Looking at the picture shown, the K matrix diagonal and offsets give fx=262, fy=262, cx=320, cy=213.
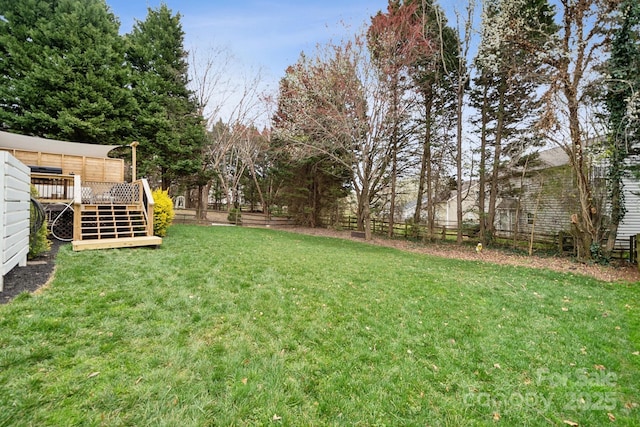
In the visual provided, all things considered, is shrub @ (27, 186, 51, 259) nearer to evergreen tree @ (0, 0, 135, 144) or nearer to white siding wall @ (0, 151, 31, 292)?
white siding wall @ (0, 151, 31, 292)

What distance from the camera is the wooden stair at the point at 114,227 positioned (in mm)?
6377

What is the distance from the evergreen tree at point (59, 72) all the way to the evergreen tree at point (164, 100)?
1.23 m

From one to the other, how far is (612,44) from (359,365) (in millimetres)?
11657

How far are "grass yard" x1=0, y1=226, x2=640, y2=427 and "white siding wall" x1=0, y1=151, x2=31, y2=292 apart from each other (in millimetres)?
595

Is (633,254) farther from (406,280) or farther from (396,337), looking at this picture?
(396,337)

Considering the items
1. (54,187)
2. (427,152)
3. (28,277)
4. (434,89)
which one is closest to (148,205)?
(28,277)

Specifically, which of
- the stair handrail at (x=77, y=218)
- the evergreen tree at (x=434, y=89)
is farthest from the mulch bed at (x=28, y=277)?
the evergreen tree at (x=434, y=89)

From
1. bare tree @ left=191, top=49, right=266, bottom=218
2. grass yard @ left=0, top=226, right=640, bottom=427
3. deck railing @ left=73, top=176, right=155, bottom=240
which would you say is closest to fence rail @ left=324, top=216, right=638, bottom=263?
grass yard @ left=0, top=226, right=640, bottom=427

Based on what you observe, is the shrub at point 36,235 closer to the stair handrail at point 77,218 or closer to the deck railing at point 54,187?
the stair handrail at point 77,218

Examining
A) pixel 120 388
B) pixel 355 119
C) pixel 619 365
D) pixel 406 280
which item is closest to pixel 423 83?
pixel 355 119

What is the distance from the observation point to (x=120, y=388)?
6.33ft

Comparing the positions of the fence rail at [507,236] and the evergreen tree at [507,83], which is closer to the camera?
the evergreen tree at [507,83]

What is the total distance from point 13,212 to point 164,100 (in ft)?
46.7

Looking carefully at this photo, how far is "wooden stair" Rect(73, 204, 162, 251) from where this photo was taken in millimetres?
6377
